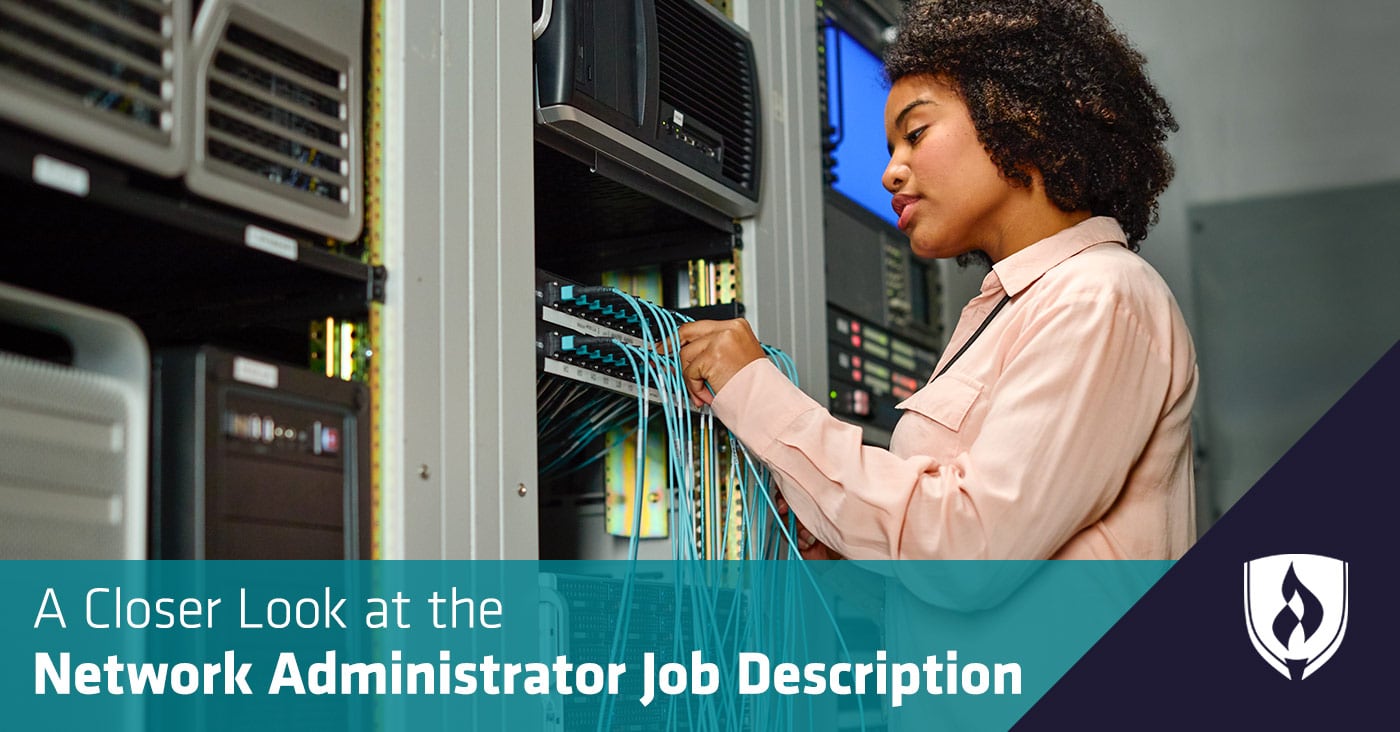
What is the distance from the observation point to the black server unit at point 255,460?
40.3 inches

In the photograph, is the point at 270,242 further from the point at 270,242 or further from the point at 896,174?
the point at 896,174

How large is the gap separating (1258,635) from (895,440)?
0.74 meters

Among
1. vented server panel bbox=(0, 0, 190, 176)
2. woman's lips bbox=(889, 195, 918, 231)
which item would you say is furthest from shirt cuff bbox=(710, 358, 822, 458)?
vented server panel bbox=(0, 0, 190, 176)

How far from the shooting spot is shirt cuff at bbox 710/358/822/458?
1469 mm

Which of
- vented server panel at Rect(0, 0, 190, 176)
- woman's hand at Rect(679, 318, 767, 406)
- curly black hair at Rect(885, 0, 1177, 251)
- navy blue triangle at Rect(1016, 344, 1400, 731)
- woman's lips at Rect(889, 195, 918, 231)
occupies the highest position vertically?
curly black hair at Rect(885, 0, 1177, 251)

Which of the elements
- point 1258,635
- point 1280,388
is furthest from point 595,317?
point 1280,388

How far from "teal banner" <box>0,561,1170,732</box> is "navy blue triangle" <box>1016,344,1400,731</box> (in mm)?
98

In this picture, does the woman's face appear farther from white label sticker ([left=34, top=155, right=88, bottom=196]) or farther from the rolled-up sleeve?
white label sticker ([left=34, top=155, right=88, bottom=196])

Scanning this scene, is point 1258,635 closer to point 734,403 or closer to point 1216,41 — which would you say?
point 734,403

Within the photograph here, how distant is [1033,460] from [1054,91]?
51 cm

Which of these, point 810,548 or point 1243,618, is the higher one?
point 810,548

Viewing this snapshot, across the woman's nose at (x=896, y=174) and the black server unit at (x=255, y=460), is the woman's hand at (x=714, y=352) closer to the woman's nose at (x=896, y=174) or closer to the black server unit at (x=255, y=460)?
the woman's nose at (x=896, y=174)

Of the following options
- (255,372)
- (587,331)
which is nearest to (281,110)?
(255,372)

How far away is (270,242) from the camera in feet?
3.53
